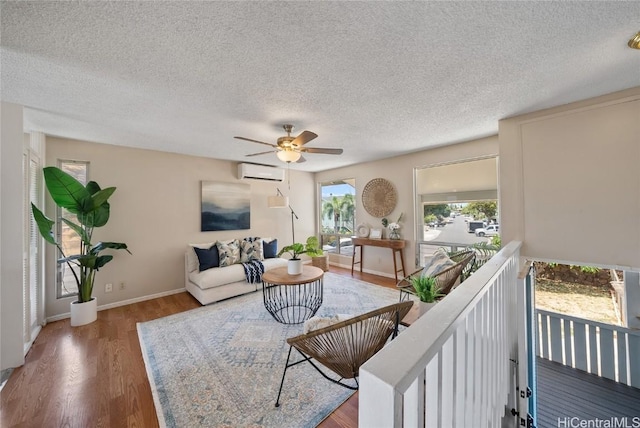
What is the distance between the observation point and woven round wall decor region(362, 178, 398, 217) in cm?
452

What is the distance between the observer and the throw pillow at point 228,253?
12.1ft

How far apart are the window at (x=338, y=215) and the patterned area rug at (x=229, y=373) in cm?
250

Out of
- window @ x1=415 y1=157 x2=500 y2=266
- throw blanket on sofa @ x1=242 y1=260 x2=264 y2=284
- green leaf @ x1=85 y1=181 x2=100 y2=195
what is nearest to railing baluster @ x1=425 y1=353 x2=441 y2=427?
throw blanket on sofa @ x1=242 y1=260 x2=264 y2=284

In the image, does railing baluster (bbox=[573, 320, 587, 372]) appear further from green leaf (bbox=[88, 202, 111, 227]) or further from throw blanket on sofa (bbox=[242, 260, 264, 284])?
green leaf (bbox=[88, 202, 111, 227])

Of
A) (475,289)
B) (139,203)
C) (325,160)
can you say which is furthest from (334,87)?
(139,203)

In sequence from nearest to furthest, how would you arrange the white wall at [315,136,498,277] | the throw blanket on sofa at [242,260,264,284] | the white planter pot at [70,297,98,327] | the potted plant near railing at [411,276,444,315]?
the potted plant near railing at [411,276,444,315], the white planter pot at [70,297,98,327], the white wall at [315,136,498,277], the throw blanket on sofa at [242,260,264,284]

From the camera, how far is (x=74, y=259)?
9.03ft

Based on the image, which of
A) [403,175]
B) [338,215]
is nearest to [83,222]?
[338,215]

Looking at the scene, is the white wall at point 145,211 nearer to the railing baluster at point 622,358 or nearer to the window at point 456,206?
the window at point 456,206

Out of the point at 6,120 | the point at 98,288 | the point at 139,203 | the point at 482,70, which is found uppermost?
the point at 482,70

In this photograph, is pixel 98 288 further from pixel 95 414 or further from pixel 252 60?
pixel 252 60

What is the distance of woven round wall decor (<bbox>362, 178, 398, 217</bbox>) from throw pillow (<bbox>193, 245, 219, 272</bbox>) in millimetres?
3041

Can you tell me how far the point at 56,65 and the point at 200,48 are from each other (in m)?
1.07

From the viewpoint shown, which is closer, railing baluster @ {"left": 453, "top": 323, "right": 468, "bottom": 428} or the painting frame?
railing baluster @ {"left": 453, "top": 323, "right": 468, "bottom": 428}
